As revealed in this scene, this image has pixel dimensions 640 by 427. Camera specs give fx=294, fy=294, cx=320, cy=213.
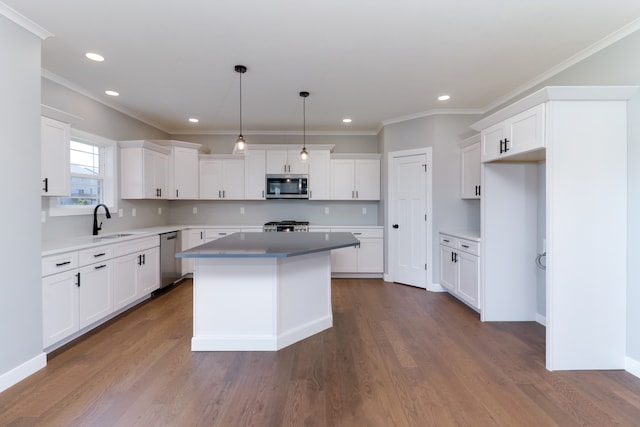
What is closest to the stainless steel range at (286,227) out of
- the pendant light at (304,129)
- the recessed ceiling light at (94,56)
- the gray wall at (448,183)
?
the pendant light at (304,129)

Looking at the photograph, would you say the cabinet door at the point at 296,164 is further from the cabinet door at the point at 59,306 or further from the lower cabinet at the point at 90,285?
the cabinet door at the point at 59,306

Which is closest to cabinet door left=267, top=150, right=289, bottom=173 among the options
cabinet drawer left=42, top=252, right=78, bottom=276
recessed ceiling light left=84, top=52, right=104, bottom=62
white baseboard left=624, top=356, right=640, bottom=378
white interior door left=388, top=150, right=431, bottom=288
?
white interior door left=388, top=150, right=431, bottom=288

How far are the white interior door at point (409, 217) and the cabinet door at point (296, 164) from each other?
4.96 ft

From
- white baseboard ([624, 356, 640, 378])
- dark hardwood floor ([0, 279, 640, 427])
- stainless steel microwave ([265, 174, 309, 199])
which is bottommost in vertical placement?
dark hardwood floor ([0, 279, 640, 427])

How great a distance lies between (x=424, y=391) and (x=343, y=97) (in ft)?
10.9

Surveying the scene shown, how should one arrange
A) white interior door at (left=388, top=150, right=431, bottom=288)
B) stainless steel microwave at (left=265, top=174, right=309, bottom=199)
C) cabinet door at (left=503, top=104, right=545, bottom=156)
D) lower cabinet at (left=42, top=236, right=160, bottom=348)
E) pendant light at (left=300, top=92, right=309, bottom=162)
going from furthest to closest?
stainless steel microwave at (left=265, top=174, right=309, bottom=199) < white interior door at (left=388, top=150, right=431, bottom=288) < pendant light at (left=300, top=92, right=309, bottom=162) < lower cabinet at (left=42, top=236, right=160, bottom=348) < cabinet door at (left=503, top=104, right=545, bottom=156)

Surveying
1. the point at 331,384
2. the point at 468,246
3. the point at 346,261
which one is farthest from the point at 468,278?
the point at 331,384

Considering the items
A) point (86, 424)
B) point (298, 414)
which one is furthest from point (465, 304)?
point (86, 424)

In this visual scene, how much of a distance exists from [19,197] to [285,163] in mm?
3569

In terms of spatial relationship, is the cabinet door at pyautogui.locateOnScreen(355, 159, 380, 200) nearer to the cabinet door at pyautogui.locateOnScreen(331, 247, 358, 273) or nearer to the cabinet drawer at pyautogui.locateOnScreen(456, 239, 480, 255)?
the cabinet door at pyautogui.locateOnScreen(331, 247, 358, 273)

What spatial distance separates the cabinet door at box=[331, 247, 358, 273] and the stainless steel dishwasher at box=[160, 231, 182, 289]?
2536 mm

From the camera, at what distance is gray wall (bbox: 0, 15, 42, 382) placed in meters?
2.07

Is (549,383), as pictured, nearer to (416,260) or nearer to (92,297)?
(416,260)

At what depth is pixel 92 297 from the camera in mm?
2910
